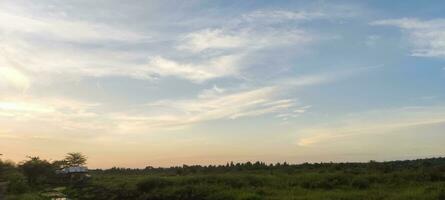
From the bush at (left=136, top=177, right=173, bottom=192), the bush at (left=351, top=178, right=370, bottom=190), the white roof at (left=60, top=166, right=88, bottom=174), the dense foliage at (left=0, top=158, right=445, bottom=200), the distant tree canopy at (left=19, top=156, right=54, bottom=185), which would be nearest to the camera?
the dense foliage at (left=0, top=158, right=445, bottom=200)

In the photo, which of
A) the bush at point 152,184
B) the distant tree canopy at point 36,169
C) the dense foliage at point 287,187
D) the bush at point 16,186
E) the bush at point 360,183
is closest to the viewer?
the dense foliage at point 287,187

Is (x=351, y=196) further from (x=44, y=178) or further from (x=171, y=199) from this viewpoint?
(x=44, y=178)

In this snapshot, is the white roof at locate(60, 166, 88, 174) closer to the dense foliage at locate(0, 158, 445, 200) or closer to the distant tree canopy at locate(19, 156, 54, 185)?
the distant tree canopy at locate(19, 156, 54, 185)

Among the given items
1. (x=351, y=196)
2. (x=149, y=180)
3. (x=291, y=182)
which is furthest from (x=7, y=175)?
(x=351, y=196)

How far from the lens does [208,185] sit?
37.0m

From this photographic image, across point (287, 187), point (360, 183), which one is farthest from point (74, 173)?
point (360, 183)

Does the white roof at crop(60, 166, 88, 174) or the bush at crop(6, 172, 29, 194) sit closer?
the bush at crop(6, 172, 29, 194)

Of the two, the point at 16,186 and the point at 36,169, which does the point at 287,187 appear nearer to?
the point at 16,186

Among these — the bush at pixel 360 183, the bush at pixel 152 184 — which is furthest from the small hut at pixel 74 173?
the bush at pixel 360 183

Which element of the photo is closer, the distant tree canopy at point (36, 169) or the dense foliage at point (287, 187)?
the dense foliage at point (287, 187)

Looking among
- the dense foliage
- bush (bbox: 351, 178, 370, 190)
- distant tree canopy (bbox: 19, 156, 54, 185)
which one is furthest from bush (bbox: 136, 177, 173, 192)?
distant tree canopy (bbox: 19, 156, 54, 185)

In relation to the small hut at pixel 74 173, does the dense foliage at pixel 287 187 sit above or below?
below

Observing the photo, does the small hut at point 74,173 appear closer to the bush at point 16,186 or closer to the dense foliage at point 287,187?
the bush at point 16,186

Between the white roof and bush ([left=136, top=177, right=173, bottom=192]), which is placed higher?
the white roof
